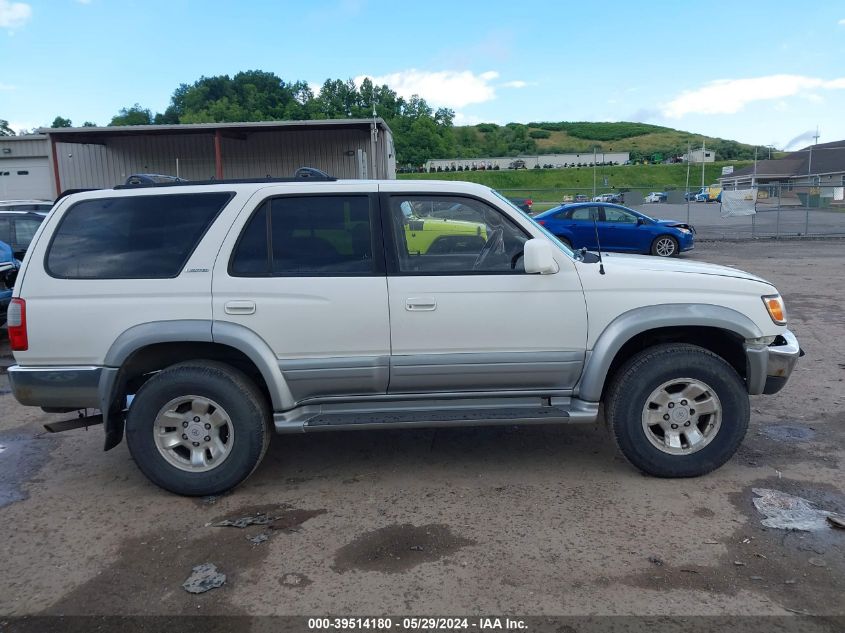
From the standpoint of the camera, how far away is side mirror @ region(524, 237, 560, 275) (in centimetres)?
416

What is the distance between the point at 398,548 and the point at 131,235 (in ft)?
8.26

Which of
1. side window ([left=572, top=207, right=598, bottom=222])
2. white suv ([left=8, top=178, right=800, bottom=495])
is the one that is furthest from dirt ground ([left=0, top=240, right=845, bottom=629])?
side window ([left=572, top=207, right=598, bottom=222])

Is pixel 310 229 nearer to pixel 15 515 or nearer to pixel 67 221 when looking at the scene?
pixel 67 221

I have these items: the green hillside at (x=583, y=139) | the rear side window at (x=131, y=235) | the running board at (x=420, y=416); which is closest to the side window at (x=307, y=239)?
the rear side window at (x=131, y=235)

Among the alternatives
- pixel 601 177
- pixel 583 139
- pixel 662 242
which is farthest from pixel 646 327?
pixel 583 139

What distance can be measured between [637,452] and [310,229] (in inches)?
99.4

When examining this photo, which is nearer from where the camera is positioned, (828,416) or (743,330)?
(743,330)

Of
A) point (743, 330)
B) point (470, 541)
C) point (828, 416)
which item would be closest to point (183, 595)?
point (470, 541)

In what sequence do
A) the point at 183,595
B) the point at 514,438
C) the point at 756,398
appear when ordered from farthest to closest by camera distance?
the point at 756,398 → the point at 514,438 → the point at 183,595

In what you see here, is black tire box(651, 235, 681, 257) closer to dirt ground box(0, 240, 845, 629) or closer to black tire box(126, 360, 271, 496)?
dirt ground box(0, 240, 845, 629)

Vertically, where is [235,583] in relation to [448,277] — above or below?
below

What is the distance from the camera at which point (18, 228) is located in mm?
10852

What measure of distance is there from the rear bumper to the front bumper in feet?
13.2

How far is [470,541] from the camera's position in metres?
3.71
